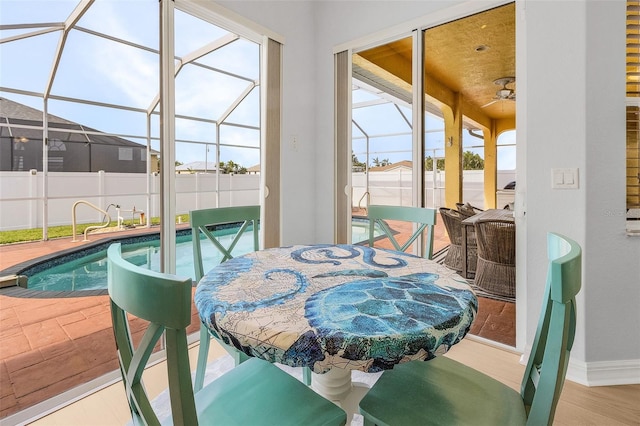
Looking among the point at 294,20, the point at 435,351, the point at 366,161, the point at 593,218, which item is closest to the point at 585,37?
the point at 593,218

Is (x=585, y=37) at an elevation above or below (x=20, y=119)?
below

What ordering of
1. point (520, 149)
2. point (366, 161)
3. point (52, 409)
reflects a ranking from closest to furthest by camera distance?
point (52, 409) < point (520, 149) < point (366, 161)

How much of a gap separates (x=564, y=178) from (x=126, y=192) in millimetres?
7794

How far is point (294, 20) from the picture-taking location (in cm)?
295

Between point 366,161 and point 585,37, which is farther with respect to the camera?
point 366,161

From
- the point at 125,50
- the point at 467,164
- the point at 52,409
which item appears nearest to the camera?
the point at 52,409

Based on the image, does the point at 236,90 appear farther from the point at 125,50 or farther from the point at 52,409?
the point at 52,409

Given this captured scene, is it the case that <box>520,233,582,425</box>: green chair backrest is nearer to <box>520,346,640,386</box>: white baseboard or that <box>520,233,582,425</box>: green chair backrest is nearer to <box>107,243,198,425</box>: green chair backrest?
<box>107,243,198,425</box>: green chair backrest

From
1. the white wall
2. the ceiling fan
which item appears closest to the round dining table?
the white wall

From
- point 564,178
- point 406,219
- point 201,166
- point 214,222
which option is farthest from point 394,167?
point 201,166

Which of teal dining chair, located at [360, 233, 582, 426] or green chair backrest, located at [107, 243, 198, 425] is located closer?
green chair backrest, located at [107, 243, 198, 425]

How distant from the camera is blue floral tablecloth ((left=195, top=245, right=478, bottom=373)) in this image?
69 centimetres

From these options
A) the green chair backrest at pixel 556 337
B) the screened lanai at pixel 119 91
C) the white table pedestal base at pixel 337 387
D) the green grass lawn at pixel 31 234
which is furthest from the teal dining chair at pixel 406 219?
the green grass lawn at pixel 31 234

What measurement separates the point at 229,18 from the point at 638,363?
3457 millimetres
